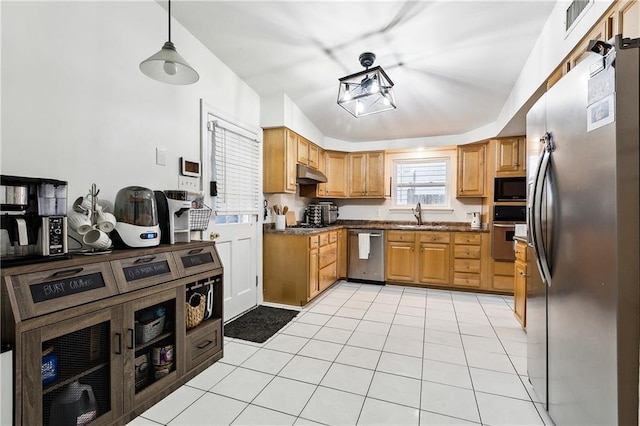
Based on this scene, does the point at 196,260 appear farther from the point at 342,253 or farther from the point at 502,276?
the point at 502,276

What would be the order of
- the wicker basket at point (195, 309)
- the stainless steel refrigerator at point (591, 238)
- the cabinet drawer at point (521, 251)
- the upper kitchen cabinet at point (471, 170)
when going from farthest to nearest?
the upper kitchen cabinet at point (471, 170) < the cabinet drawer at point (521, 251) < the wicker basket at point (195, 309) < the stainless steel refrigerator at point (591, 238)

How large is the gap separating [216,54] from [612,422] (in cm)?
354

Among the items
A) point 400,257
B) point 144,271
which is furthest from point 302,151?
point 144,271

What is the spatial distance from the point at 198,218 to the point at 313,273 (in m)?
1.75

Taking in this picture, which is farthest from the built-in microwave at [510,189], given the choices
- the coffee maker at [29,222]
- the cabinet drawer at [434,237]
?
the coffee maker at [29,222]

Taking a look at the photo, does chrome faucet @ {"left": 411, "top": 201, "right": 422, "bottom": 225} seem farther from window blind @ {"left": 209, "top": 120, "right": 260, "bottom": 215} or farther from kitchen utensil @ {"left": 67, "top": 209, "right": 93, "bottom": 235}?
kitchen utensil @ {"left": 67, "top": 209, "right": 93, "bottom": 235}

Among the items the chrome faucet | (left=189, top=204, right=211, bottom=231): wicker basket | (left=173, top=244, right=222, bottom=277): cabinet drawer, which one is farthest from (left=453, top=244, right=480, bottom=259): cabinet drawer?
(left=189, top=204, right=211, bottom=231): wicker basket

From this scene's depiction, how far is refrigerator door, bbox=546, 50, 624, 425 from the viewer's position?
3.42 feet

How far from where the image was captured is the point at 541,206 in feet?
4.91

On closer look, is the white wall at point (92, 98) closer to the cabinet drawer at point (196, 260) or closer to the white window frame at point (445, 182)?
the cabinet drawer at point (196, 260)

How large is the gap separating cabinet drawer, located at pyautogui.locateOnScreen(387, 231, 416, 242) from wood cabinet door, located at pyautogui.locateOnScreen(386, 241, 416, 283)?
64mm

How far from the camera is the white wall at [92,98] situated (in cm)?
147

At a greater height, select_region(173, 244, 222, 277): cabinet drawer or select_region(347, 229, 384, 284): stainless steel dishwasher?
select_region(173, 244, 222, 277): cabinet drawer

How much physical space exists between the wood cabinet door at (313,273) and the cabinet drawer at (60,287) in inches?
90.1
